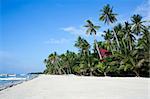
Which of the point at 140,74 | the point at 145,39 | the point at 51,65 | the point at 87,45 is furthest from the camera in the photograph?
the point at 51,65

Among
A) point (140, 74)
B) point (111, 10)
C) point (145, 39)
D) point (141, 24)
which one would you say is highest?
point (111, 10)

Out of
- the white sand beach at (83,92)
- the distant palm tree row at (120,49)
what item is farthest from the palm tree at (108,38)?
the white sand beach at (83,92)

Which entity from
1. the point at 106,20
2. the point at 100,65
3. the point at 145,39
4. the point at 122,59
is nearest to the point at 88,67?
the point at 100,65

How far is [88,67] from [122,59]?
1371 cm

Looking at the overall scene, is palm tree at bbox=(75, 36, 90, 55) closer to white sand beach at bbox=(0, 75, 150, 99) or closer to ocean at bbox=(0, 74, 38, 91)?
ocean at bbox=(0, 74, 38, 91)

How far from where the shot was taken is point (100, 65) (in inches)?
1774

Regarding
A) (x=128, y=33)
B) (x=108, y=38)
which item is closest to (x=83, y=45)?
(x=108, y=38)

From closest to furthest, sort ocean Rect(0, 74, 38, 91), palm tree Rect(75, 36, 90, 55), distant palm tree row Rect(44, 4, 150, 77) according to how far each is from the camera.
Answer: ocean Rect(0, 74, 38, 91), distant palm tree row Rect(44, 4, 150, 77), palm tree Rect(75, 36, 90, 55)

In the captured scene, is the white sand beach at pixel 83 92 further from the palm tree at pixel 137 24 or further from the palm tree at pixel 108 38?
the palm tree at pixel 108 38

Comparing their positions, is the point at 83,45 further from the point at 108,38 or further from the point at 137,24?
the point at 137,24

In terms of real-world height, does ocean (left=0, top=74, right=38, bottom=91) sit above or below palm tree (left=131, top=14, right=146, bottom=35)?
below

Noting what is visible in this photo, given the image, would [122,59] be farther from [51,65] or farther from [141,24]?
[51,65]

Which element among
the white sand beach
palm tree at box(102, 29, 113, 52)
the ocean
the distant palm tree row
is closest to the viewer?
the white sand beach

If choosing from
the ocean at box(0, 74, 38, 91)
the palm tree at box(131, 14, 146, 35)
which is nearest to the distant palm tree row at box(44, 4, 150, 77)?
the palm tree at box(131, 14, 146, 35)
